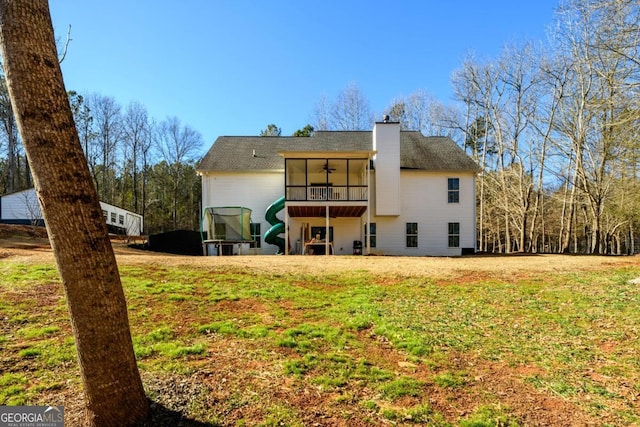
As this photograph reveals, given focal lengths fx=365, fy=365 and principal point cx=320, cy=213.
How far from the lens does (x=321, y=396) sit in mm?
A: 3547

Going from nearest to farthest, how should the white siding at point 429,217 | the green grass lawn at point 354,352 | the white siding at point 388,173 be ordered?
the green grass lawn at point 354,352, the white siding at point 388,173, the white siding at point 429,217

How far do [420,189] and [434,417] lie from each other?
1711cm

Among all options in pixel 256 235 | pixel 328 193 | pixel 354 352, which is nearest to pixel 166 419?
pixel 354 352

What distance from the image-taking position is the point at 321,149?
21328 mm

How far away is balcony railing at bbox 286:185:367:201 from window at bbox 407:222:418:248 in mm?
3394

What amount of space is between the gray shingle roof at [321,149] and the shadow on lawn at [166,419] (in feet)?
54.0

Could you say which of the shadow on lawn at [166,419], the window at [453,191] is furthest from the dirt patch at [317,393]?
the window at [453,191]

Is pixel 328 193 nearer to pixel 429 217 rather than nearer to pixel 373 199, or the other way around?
pixel 373 199

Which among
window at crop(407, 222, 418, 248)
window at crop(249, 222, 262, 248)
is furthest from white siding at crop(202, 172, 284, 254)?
window at crop(407, 222, 418, 248)

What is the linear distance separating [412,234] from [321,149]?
23.4 ft

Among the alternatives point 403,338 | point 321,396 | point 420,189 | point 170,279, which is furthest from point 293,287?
point 420,189

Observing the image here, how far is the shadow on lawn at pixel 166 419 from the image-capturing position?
306 cm

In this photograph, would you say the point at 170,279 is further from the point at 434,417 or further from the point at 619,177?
the point at 619,177

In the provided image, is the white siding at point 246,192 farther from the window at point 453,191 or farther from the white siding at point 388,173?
the window at point 453,191
